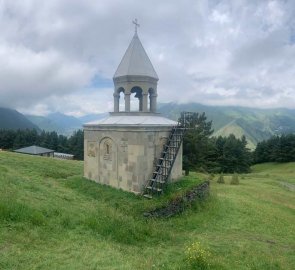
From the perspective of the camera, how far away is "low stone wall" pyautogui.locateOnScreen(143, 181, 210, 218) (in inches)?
665

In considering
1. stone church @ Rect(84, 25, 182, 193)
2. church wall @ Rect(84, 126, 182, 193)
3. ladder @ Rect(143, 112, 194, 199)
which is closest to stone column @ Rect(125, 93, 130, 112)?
stone church @ Rect(84, 25, 182, 193)

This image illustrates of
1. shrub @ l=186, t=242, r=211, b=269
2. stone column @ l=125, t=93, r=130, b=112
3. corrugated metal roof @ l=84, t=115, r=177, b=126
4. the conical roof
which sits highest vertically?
the conical roof

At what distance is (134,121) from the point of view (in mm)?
20750

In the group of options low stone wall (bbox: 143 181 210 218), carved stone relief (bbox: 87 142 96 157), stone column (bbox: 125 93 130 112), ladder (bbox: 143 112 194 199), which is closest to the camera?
low stone wall (bbox: 143 181 210 218)

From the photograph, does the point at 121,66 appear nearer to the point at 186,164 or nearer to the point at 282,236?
the point at 282,236

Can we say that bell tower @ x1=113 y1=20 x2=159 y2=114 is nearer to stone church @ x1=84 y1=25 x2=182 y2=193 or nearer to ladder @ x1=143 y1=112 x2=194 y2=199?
stone church @ x1=84 y1=25 x2=182 y2=193

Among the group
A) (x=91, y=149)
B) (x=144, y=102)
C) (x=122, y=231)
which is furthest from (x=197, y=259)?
(x=91, y=149)

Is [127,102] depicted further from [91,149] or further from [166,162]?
[166,162]

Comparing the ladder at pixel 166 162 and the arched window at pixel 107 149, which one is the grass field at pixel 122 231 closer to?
the ladder at pixel 166 162

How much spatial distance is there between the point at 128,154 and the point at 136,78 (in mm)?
5624

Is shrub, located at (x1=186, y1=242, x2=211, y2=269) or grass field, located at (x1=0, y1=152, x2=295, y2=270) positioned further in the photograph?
shrub, located at (x1=186, y1=242, x2=211, y2=269)

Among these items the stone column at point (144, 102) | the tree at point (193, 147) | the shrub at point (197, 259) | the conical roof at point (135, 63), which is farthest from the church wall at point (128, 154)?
the tree at point (193, 147)

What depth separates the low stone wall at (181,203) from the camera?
55.4ft

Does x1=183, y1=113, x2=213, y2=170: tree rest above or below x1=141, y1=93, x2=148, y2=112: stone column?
below
